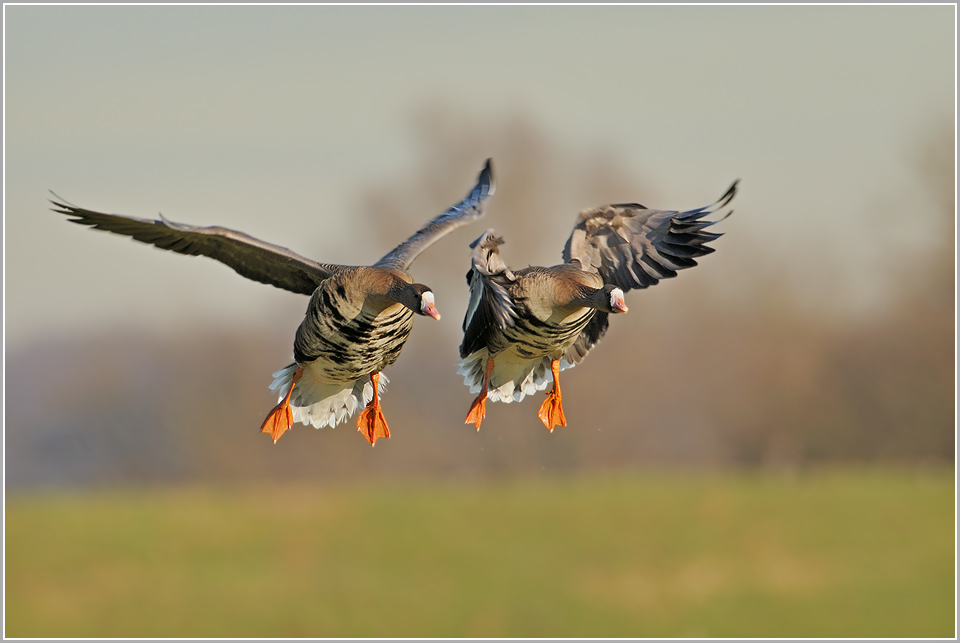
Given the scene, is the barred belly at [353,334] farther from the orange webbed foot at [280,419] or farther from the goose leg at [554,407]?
the goose leg at [554,407]

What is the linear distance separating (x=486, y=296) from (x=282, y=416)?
8.19ft

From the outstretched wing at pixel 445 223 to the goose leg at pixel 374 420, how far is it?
0.95 meters

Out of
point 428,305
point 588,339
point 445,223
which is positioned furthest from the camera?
point 445,223

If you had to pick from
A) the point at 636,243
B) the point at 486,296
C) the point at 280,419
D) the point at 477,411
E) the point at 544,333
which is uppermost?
the point at 636,243

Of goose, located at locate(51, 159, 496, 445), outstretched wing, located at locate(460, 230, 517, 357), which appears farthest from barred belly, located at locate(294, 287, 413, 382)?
outstretched wing, located at locate(460, 230, 517, 357)

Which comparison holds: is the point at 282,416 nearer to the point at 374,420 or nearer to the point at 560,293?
the point at 374,420

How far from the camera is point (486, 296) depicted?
7754 mm

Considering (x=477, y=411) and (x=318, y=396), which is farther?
(x=318, y=396)

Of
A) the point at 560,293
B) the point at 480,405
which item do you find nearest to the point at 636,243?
the point at 560,293

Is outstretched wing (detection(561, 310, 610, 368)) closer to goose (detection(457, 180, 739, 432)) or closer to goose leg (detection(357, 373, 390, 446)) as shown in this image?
goose (detection(457, 180, 739, 432))

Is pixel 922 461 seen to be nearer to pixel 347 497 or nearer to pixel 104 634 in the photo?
pixel 347 497

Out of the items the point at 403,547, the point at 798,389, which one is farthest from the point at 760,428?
the point at 403,547

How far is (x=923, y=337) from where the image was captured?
46.4 m

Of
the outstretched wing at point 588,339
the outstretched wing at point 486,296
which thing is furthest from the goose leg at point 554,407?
the outstretched wing at point 486,296
